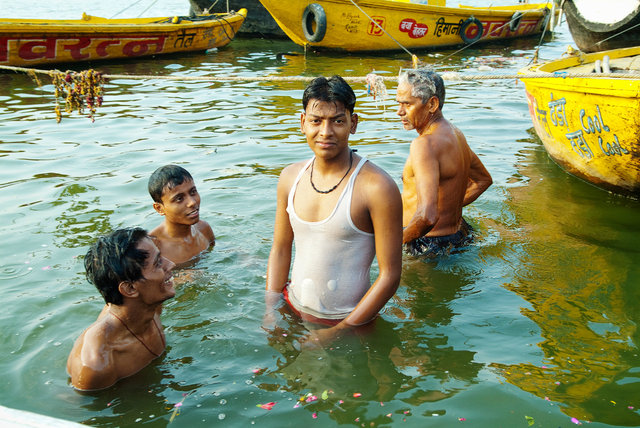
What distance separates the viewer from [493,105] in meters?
11.0

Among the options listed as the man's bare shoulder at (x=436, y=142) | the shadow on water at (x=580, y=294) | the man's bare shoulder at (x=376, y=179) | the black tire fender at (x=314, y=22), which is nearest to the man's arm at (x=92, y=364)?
the man's bare shoulder at (x=376, y=179)

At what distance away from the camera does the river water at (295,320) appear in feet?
10.5

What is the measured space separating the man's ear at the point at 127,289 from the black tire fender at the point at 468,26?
54.5 ft

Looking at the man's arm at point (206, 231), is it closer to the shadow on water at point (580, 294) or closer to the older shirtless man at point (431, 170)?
the older shirtless man at point (431, 170)

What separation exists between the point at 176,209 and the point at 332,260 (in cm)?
188

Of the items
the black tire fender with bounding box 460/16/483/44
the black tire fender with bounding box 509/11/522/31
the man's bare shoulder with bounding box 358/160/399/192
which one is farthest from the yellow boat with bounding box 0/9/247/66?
the man's bare shoulder with bounding box 358/160/399/192

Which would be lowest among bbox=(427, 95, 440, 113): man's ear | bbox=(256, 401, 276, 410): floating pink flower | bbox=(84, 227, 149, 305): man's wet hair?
bbox=(256, 401, 276, 410): floating pink flower

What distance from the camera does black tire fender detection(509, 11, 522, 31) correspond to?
1859 cm

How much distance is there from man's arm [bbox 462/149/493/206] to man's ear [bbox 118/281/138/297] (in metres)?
3.03

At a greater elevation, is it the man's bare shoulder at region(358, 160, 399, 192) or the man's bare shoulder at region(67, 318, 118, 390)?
the man's bare shoulder at region(358, 160, 399, 192)

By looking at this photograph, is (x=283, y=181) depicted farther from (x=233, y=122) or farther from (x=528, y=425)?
(x=233, y=122)

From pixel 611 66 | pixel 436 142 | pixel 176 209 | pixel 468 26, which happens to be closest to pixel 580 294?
pixel 436 142

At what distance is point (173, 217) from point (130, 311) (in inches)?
67.5

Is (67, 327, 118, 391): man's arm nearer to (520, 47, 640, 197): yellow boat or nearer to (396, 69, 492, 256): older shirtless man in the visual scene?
(396, 69, 492, 256): older shirtless man
